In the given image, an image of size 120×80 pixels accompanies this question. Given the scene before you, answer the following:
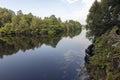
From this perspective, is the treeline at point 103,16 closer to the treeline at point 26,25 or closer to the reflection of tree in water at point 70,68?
the reflection of tree in water at point 70,68

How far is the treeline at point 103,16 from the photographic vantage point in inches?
1983

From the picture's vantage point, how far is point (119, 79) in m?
17.2

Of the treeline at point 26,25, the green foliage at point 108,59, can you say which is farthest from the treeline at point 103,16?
the treeline at point 26,25

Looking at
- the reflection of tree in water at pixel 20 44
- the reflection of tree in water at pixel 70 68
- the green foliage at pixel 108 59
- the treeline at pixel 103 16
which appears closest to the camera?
the green foliage at pixel 108 59

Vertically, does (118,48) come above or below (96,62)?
above

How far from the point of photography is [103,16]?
5381 centimetres

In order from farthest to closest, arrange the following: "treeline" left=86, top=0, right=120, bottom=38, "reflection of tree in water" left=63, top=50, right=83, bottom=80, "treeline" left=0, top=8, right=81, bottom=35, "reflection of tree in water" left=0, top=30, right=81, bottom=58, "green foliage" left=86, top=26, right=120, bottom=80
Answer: "treeline" left=0, top=8, right=81, bottom=35 → "reflection of tree in water" left=0, top=30, right=81, bottom=58 → "treeline" left=86, top=0, right=120, bottom=38 → "reflection of tree in water" left=63, top=50, right=83, bottom=80 → "green foliage" left=86, top=26, right=120, bottom=80

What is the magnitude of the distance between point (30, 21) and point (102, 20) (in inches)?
4354

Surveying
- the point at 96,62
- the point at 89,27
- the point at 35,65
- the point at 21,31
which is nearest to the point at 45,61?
the point at 35,65

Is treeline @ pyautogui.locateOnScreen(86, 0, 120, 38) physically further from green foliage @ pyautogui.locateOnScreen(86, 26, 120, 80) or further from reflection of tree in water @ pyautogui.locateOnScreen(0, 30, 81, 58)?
reflection of tree in water @ pyautogui.locateOnScreen(0, 30, 81, 58)

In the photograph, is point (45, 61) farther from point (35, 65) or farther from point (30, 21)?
point (30, 21)

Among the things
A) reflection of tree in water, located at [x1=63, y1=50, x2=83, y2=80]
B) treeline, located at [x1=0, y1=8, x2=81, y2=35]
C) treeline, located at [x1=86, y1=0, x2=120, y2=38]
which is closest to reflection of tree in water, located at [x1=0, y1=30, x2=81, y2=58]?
reflection of tree in water, located at [x1=63, y1=50, x2=83, y2=80]

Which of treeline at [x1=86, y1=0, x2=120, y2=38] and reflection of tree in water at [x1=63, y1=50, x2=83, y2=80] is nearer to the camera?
reflection of tree in water at [x1=63, y1=50, x2=83, y2=80]

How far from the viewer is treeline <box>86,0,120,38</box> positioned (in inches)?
1983
